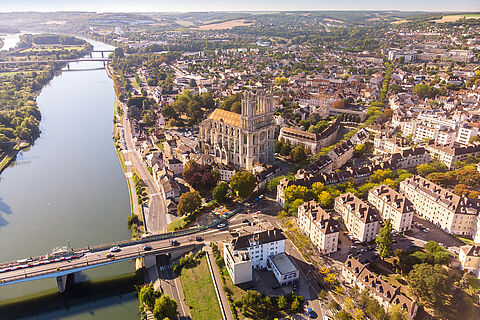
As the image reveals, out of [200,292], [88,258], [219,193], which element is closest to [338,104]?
[219,193]

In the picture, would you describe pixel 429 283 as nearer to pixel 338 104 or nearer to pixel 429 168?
pixel 429 168

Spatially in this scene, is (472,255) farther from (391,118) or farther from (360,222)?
(391,118)

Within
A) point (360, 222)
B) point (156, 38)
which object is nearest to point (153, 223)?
point (360, 222)

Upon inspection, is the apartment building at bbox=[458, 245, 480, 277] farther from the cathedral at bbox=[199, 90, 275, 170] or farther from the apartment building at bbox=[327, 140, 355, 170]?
the cathedral at bbox=[199, 90, 275, 170]

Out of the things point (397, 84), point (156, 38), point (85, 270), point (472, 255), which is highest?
point (156, 38)

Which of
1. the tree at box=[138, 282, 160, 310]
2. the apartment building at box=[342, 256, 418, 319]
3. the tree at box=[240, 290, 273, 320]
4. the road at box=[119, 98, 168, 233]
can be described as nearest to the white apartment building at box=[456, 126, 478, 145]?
the apartment building at box=[342, 256, 418, 319]

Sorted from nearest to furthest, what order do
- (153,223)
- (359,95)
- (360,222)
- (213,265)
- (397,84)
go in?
(213,265)
(360,222)
(153,223)
(359,95)
(397,84)

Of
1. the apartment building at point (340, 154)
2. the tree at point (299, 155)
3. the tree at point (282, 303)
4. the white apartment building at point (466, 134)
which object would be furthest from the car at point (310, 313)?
the white apartment building at point (466, 134)
